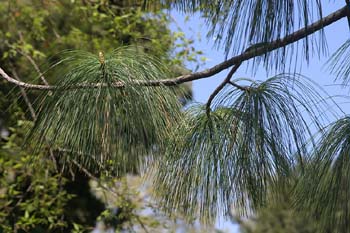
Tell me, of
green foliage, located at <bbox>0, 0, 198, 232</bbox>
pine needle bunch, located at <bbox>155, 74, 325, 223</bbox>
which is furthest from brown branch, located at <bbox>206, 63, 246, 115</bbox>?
green foliage, located at <bbox>0, 0, 198, 232</bbox>

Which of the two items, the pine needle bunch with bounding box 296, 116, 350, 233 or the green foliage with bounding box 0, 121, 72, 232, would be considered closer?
the pine needle bunch with bounding box 296, 116, 350, 233

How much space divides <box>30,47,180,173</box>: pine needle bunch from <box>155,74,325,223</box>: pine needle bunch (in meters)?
0.05

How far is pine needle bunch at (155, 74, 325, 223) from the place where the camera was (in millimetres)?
999

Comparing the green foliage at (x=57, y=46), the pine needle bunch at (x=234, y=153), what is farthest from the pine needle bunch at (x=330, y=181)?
the green foliage at (x=57, y=46)

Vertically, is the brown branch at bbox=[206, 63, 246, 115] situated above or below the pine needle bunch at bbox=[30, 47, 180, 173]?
above

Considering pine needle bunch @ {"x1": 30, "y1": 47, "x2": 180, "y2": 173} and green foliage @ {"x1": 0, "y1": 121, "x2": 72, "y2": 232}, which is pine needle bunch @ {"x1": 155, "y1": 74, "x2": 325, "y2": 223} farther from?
green foliage @ {"x1": 0, "y1": 121, "x2": 72, "y2": 232}

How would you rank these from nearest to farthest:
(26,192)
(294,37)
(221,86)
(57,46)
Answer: (294,37) → (221,86) → (26,192) → (57,46)

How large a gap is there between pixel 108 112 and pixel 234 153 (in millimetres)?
204

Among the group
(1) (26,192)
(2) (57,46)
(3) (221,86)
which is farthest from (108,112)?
(2) (57,46)

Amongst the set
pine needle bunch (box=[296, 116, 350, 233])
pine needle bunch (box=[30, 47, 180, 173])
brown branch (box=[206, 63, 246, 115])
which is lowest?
pine needle bunch (box=[296, 116, 350, 233])

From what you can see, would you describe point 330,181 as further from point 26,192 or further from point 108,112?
point 26,192

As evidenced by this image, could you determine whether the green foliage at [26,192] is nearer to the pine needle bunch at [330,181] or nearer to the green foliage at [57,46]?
the green foliage at [57,46]

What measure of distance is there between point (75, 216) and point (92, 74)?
167 centimetres

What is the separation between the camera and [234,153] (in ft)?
3.35
